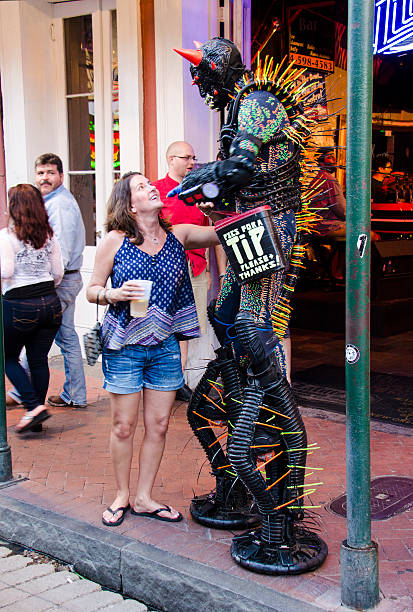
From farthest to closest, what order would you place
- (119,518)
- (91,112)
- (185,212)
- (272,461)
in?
(91,112) < (185,212) < (119,518) < (272,461)

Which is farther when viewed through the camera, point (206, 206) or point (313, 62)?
point (313, 62)

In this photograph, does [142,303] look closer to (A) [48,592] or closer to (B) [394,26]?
(A) [48,592]

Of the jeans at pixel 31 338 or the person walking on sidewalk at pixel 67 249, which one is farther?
the person walking on sidewalk at pixel 67 249

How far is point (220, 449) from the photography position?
396 centimetres

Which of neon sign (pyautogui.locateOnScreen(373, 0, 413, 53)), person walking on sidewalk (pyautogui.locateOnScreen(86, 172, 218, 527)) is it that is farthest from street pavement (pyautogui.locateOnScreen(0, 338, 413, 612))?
neon sign (pyautogui.locateOnScreen(373, 0, 413, 53))

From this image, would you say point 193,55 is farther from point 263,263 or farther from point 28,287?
point 28,287

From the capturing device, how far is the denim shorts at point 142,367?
12.7ft

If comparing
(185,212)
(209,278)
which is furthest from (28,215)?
(209,278)

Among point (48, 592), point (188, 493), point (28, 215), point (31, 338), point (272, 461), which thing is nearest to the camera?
point (272, 461)

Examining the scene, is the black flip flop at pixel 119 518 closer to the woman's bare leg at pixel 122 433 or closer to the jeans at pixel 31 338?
the woman's bare leg at pixel 122 433

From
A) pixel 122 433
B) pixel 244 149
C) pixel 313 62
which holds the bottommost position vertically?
pixel 122 433

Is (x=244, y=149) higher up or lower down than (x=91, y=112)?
lower down

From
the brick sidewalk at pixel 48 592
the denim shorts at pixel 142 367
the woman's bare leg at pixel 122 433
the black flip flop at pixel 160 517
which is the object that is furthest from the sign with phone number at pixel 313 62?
the brick sidewalk at pixel 48 592

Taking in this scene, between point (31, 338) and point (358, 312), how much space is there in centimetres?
331
